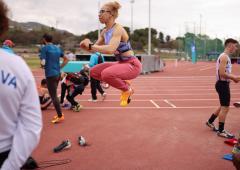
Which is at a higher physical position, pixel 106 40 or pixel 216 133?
pixel 106 40

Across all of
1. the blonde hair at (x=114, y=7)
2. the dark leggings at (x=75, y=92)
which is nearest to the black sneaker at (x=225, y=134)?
the blonde hair at (x=114, y=7)

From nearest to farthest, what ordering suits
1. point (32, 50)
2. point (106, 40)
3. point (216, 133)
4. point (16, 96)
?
point (16, 96) < point (106, 40) < point (216, 133) < point (32, 50)

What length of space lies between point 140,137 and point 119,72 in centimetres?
270

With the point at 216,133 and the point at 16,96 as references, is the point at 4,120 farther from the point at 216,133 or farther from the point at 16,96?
the point at 216,133

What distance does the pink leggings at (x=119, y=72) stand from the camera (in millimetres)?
4461

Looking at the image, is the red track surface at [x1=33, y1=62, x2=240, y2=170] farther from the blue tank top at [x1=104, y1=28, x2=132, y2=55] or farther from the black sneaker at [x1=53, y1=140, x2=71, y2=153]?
the blue tank top at [x1=104, y1=28, x2=132, y2=55]

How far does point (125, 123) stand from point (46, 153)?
2.80 m

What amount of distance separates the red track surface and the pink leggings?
139 centimetres

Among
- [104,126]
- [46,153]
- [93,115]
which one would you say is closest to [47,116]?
[93,115]

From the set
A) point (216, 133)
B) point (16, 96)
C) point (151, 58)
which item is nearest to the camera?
point (16, 96)

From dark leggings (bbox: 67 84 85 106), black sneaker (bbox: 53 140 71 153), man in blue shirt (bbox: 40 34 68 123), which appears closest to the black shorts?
black sneaker (bbox: 53 140 71 153)

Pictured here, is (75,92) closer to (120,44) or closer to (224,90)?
(224,90)

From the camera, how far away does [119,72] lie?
4.48m

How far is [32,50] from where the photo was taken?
205ft
